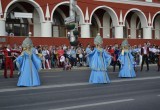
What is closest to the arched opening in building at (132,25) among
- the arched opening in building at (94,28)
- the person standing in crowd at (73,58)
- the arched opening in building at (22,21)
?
the arched opening in building at (94,28)

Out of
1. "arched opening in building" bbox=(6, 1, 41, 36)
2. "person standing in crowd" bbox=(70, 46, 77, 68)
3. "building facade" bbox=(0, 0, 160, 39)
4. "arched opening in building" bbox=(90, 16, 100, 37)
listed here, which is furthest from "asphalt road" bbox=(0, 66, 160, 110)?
"arched opening in building" bbox=(90, 16, 100, 37)

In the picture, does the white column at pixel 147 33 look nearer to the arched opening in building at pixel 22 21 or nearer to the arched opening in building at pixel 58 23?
the arched opening in building at pixel 58 23

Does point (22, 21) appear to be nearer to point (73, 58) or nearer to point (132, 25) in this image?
point (73, 58)

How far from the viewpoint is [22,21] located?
37.2 m

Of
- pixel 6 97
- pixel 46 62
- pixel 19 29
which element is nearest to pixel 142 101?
pixel 6 97

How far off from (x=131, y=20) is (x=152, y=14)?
299cm

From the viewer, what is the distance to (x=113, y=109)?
30.9 ft

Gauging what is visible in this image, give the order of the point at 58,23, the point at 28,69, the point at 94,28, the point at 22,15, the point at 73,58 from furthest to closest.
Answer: the point at 94,28 < the point at 58,23 < the point at 22,15 < the point at 73,58 < the point at 28,69

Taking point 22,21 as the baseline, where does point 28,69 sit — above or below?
below

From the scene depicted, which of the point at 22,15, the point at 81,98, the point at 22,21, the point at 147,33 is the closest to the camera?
the point at 81,98

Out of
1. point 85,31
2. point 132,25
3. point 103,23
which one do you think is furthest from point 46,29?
point 132,25

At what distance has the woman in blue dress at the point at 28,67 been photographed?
584 inches

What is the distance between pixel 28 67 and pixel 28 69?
0.09m

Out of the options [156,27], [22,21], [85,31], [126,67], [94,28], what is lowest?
[126,67]
